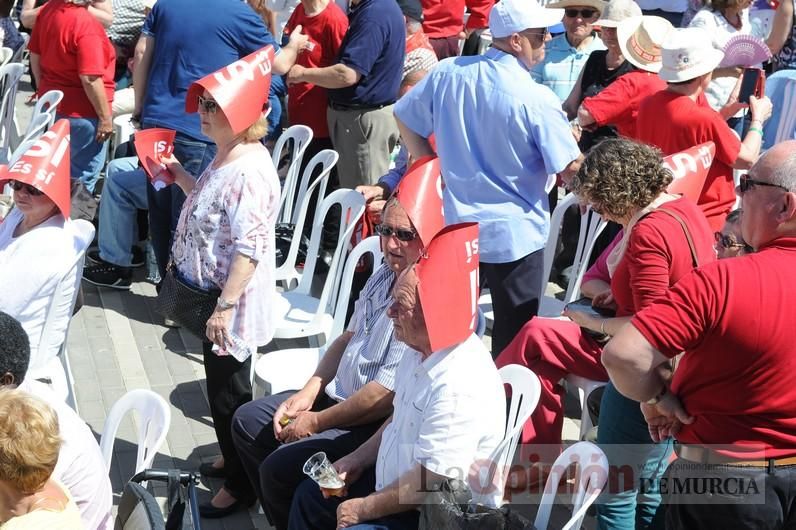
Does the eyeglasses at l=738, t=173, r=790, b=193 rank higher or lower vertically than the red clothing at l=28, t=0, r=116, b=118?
higher

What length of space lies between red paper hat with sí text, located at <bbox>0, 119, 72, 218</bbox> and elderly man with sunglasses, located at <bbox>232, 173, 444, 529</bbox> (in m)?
1.12

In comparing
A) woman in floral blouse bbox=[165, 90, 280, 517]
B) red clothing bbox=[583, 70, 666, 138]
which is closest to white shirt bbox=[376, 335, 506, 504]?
woman in floral blouse bbox=[165, 90, 280, 517]

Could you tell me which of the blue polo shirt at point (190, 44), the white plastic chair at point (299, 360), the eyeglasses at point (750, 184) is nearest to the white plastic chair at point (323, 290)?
the white plastic chair at point (299, 360)

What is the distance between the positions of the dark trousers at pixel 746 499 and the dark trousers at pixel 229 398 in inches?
78.8

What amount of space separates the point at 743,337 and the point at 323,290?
2.76 metres

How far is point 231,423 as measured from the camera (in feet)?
13.9

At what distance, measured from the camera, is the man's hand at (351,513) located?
332 cm

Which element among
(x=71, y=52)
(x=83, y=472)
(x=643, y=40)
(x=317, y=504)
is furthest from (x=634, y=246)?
(x=71, y=52)

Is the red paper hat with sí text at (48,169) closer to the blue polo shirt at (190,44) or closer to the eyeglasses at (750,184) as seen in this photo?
the blue polo shirt at (190,44)

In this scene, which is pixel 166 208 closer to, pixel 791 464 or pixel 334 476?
pixel 334 476

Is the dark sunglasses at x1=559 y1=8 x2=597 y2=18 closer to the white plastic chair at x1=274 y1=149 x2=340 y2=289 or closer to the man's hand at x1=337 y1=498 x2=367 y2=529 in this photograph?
the white plastic chair at x1=274 y1=149 x2=340 y2=289

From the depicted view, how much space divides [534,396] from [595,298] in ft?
2.05

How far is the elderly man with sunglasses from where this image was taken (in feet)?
12.2

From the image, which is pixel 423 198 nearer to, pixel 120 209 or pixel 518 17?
pixel 518 17
